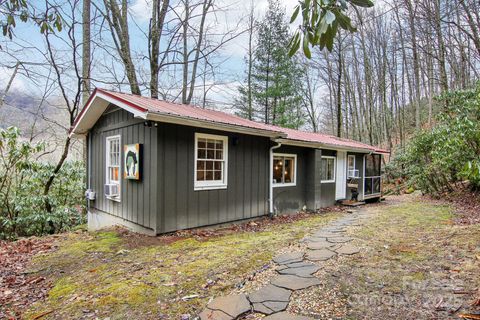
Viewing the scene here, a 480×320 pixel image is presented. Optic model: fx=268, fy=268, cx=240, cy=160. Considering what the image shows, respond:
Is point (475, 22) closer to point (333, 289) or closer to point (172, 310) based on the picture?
point (333, 289)

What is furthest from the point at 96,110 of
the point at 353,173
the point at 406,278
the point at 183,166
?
the point at 353,173

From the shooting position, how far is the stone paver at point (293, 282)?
2973mm

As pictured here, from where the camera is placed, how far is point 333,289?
285cm

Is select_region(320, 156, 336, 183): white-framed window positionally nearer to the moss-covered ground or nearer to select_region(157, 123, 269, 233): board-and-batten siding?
select_region(157, 123, 269, 233): board-and-batten siding

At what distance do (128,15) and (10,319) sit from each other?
11610 millimetres

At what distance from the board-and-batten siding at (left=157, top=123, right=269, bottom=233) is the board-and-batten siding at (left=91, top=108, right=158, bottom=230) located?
240mm

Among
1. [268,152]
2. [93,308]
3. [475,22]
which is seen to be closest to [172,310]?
[93,308]

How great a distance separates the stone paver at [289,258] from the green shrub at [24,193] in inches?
295

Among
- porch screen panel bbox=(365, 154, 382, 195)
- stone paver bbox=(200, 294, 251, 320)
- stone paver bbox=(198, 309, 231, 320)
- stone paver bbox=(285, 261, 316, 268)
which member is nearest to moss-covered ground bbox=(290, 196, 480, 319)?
stone paver bbox=(285, 261, 316, 268)

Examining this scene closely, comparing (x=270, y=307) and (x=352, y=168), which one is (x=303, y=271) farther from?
(x=352, y=168)

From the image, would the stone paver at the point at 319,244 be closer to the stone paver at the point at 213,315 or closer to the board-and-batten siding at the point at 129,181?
the stone paver at the point at 213,315

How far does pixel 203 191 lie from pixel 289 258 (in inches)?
116

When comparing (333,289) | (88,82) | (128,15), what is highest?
(128,15)

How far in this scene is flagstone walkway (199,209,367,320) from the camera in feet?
8.25
